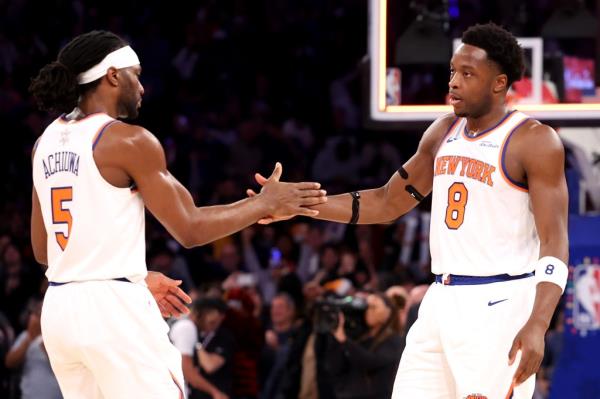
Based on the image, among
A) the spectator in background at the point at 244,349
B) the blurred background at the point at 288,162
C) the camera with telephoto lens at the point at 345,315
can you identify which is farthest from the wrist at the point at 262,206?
the spectator in background at the point at 244,349

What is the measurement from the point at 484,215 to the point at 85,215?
1.71 m

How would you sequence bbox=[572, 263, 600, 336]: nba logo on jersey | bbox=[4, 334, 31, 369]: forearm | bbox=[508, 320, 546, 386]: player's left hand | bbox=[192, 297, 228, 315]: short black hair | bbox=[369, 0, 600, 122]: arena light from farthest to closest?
bbox=[4, 334, 31, 369]: forearm → bbox=[192, 297, 228, 315]: short black hair → bbox=[572, 263, 600, 336]: nba logo on jersey → bbox=[369, 0, 600, 122]: arena light → bbox=[508, 320, 546, 386]: player's left hand

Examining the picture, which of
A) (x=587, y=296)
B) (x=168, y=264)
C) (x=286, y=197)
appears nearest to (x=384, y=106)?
(x=587, y=296)

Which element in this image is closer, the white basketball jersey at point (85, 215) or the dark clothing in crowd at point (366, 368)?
the white basketball jersey at point (85, 215)

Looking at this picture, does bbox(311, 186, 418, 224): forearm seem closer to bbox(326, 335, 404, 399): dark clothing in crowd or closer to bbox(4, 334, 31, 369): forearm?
bbox(326, 335, 404, 399): dark clothing in crowd

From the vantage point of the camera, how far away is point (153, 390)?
5.14m

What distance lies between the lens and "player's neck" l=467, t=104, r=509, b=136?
5688 mm

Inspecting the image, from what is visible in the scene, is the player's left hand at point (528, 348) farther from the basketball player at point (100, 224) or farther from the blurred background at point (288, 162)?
the blurred background at point (288, 162)

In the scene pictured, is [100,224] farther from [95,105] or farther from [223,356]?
[223,356]

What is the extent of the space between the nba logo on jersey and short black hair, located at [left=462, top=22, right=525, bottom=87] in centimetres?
370

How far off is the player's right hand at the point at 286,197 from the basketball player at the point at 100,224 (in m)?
0.67

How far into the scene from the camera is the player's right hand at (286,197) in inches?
239

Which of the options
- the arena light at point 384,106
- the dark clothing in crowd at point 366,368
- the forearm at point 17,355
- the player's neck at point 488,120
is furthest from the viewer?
the forearm at point 17,355

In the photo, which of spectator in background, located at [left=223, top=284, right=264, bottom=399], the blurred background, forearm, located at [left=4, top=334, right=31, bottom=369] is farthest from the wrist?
forearm, located at [left=4, top=334, right=31, bottom=369]
